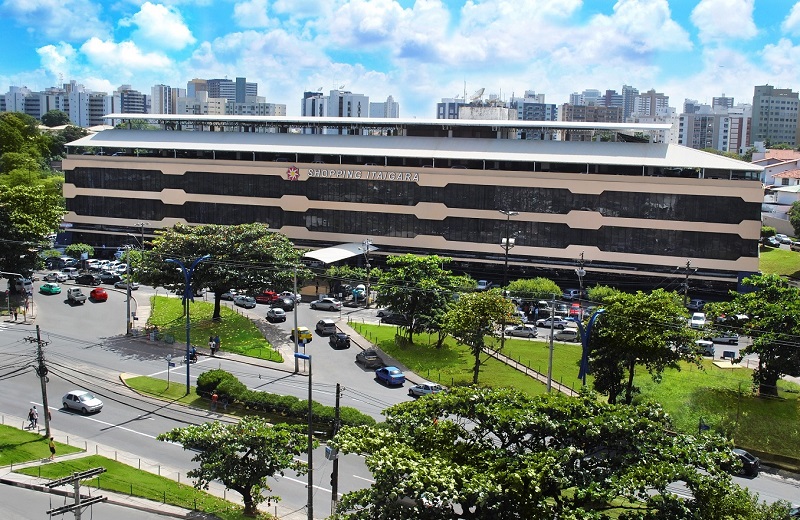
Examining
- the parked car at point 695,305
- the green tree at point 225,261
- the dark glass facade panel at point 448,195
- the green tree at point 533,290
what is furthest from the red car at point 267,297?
the parked car at point 695,305

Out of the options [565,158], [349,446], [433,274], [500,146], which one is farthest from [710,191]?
[349,446]

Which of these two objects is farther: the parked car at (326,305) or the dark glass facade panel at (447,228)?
the dark glass facade panel at (447,228)

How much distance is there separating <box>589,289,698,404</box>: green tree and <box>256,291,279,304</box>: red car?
1211 inches

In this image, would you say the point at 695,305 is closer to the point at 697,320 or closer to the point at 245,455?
the point at 697,320

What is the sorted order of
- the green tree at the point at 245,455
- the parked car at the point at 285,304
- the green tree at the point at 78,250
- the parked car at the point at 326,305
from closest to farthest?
the green tree at the point at 245,455, the parked car at the point at 285,304, the parked car at the point at 326,305, the green tree at the point at 78,250

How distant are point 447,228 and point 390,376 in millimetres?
30750

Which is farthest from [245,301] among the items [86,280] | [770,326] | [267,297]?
[770,326]

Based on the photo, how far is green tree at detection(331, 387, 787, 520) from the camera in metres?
22.9

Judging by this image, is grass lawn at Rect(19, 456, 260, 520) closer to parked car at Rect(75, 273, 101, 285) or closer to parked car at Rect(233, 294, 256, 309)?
parked car at Rect(233, 294, 256, 309)

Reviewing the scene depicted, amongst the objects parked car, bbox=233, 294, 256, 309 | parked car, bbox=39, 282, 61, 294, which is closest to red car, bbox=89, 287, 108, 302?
parked car, bbox=39, 282, 61, 294

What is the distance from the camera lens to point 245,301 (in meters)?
65.2

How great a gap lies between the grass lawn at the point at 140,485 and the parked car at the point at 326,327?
22.0 m

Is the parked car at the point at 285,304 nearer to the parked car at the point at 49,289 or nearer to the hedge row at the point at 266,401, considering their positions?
the hedge row at the point at 266,401

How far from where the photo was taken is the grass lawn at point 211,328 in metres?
55.2
